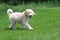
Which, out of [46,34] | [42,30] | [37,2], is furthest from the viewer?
[37,2]

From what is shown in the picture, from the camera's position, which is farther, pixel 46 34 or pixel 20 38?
pixel 46 34

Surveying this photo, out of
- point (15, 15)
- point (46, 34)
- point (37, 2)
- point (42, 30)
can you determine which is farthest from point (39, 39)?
point (37, 2)

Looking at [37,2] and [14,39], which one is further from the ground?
[14,39]

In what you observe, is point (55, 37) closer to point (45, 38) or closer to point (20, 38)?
point (45, 38)

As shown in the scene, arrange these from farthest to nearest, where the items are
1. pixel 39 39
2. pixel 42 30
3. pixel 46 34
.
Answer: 1. pixel 42 30
2. pixel 46 34
3. pixel 39 39

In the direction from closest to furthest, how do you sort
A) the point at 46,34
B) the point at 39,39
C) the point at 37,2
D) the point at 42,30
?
1. the point at 39,39
2. the point at 46,34
3. the point at 42,30
4. the point at 37,2

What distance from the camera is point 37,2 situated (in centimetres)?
2519

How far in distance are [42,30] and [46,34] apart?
954 millimetres

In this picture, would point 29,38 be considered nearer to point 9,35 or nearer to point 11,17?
point 9,35

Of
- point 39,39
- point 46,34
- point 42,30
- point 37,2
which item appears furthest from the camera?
point 37,2

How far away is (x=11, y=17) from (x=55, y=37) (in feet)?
8.37

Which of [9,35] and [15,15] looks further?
[15,15]

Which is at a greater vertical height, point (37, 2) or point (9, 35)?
point (9, 35)

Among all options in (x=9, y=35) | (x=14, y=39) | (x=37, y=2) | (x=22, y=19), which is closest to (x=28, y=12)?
(x=22, y=19)
